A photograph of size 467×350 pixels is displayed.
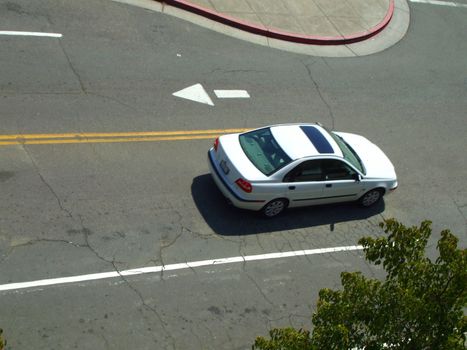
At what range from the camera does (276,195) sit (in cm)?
1202

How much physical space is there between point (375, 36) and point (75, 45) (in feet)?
32.0

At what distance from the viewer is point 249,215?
12406mm

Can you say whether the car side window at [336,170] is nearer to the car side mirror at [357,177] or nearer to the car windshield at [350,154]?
the car side mirror at [357,177]

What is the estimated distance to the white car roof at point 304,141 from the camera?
12242 millimetres

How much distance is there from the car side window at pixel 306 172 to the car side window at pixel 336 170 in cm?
14

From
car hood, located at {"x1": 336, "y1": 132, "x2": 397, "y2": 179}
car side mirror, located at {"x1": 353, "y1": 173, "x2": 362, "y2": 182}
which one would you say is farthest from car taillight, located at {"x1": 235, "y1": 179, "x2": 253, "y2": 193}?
car hood, located at {"x1": 336, "y1": 132, "x2": 397, "y2": 179}

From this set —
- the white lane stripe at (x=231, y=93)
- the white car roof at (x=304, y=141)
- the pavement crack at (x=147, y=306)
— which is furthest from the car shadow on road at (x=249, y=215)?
the white lane stripe at (x=231, y=93)

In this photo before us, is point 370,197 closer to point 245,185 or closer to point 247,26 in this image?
point 245,185

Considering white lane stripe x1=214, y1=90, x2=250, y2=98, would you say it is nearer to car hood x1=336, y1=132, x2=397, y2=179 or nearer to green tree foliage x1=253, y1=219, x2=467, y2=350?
car hood x1=336, y1=132, x2=397, y2=179

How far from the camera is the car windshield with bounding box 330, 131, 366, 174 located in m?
12.9

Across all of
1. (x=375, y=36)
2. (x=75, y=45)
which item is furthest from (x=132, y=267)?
(x=375, y=36)

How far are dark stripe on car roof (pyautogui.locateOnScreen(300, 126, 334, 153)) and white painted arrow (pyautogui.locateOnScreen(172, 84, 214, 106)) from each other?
315cm

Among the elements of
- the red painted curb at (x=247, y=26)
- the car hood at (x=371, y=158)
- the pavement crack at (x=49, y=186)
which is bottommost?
the pavement crack at (x=49, y=186)

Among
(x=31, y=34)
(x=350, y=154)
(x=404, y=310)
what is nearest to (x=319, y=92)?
(x=350, y=154)
